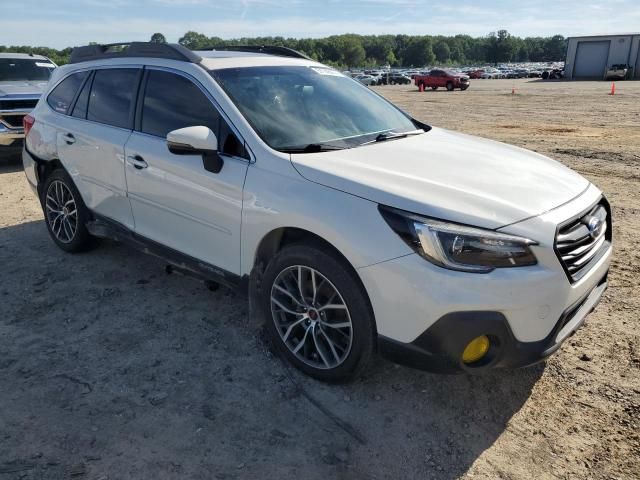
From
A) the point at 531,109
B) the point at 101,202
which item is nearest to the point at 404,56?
the point at 531,109

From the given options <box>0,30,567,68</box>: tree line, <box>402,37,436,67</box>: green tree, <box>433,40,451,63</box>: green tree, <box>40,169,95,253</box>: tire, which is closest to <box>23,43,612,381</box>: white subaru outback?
<box>40,169,95,253</box>: tire

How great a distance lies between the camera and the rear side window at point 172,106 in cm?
355

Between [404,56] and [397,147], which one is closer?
[397,147]

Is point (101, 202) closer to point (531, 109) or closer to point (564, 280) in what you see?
point (564, 280)

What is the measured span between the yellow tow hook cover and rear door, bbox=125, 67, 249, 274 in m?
1.53

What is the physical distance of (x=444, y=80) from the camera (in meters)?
39.8

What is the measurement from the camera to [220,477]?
250cm

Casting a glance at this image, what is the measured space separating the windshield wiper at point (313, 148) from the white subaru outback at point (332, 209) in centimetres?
1

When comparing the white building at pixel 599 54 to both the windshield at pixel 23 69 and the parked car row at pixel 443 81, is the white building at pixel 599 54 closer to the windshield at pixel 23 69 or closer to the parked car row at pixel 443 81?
the parked car row at pixel 443 81

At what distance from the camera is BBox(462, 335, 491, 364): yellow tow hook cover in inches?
102

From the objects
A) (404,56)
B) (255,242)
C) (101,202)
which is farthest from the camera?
(404,56)

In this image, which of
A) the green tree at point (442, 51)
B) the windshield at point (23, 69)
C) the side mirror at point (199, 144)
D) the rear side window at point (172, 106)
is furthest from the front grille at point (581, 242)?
the green tree at point (442, 51)

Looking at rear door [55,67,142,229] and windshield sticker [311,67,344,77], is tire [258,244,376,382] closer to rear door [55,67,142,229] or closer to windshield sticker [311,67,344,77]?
rear door [55,67,142,229]

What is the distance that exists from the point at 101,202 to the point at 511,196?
3335 millimetres
